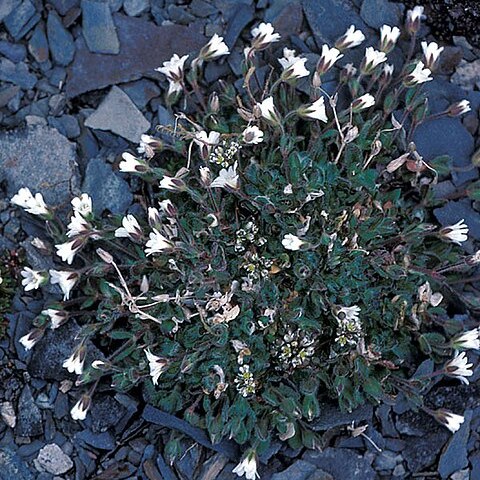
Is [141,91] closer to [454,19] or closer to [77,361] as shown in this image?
[77,361]

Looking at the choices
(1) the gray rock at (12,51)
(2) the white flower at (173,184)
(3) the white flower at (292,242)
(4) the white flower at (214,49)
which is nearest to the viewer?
(3) the white flower at (292,242)

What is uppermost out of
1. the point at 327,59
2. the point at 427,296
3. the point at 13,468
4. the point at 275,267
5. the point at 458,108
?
the point at 327,59

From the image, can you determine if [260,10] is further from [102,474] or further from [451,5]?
[102,474]

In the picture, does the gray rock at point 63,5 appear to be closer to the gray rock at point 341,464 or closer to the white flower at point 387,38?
the white flower at point 387,38

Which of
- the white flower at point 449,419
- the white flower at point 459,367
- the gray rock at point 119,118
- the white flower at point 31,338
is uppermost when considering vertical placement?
the gray rock at point 119,118

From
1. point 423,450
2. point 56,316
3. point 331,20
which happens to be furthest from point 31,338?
point 331,20

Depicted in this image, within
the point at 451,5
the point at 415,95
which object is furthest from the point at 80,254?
the point at 451,5

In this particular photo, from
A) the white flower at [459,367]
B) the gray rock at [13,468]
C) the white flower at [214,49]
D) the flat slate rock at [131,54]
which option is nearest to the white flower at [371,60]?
the white flower at [214,49]
